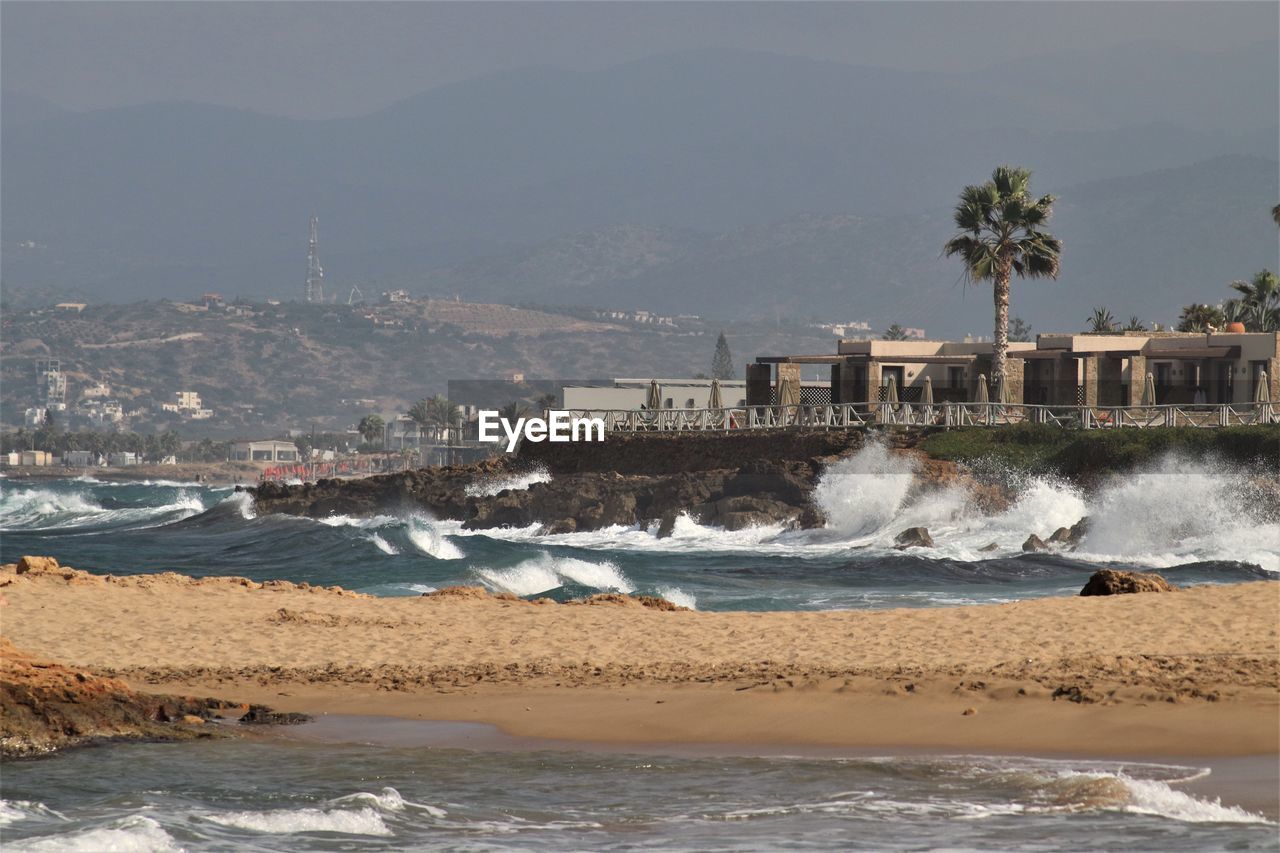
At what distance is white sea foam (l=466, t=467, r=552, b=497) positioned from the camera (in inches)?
2549

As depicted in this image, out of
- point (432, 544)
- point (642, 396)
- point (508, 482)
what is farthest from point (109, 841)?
point (642, 396)

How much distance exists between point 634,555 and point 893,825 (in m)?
Answer: 30.3

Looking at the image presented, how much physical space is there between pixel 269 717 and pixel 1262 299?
7037cm

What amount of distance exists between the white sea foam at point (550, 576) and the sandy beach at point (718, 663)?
809 centimetres

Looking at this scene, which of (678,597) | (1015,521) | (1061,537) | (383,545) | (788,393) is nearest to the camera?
(678,597)

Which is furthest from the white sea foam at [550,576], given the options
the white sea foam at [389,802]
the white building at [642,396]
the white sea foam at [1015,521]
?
the white building at [642,396]

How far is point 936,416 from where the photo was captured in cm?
5369

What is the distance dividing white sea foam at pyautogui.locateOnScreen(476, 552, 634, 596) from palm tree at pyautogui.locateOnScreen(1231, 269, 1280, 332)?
50.8m

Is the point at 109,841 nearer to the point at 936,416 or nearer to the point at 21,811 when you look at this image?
the point at 21,811

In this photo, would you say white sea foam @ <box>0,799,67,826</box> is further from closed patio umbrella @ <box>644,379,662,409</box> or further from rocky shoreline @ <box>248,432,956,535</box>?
closed patio umbrella @ <box>644,379,662,409</box>

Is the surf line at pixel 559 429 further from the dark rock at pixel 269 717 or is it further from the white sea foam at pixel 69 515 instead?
the dark rock at pixel 269 717

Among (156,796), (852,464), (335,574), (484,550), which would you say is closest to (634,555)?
(484,550)

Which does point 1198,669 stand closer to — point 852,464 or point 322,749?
point 322,749

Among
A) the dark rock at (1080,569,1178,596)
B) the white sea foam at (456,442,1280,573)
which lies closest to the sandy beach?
the dark rock at (1080,569,1178,596)
